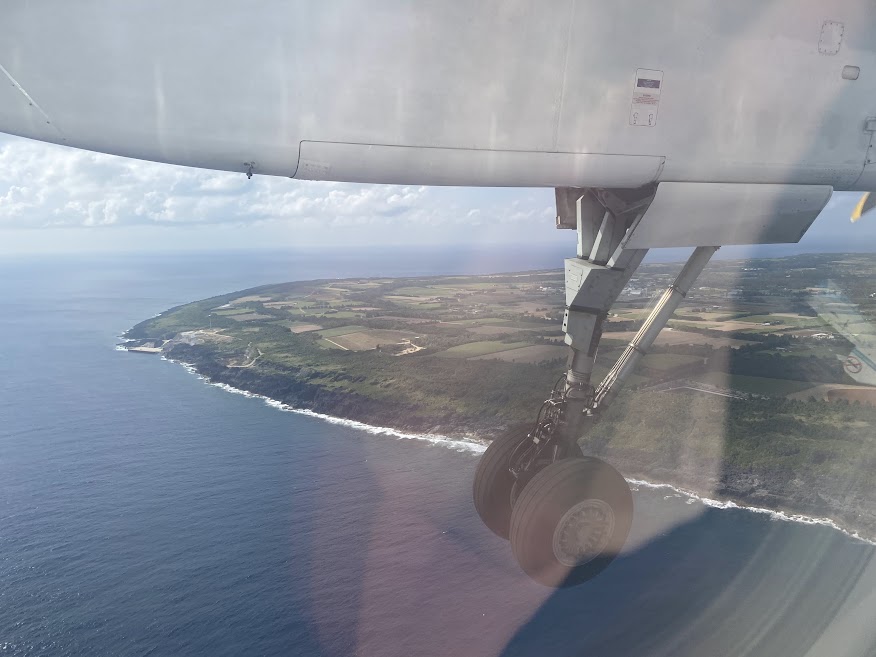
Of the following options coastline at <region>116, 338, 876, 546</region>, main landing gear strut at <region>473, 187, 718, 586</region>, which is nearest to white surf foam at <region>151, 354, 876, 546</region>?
coastline at <region>116, 338, 876, 546</region>

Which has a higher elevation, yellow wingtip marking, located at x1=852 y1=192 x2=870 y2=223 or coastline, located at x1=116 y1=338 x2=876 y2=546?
yellow wingtip marking, located at x1=852 y1=192 x2=870 y2=223

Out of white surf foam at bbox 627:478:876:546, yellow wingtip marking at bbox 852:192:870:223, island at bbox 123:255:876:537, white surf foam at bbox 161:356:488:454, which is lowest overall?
white surf foam at bbox 627:478:876:546

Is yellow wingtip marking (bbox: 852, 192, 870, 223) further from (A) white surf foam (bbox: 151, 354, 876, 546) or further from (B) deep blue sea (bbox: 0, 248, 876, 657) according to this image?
(A) white surf foam (bbox: 151, 354, 876, 546)

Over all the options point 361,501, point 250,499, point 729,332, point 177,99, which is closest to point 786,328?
point 729,332

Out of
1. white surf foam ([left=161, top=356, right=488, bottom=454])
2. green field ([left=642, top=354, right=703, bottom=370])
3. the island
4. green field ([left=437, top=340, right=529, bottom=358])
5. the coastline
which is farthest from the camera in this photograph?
green field ([left=437, top=340, right=529, bottom=358])

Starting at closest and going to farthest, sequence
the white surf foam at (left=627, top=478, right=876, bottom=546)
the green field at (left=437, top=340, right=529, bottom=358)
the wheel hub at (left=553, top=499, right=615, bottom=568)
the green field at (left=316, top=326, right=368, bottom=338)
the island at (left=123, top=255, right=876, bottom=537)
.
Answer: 1. the wheel hub at (left=553, top=499, right=615, bottom=568)
2. the white surf foam at (left=627, top=478, right=876, bottom=546)
3. the island at (left=123, top=255, right=876, bottom=537)
4. the green field at (left=437, top=340, right=529, bottom=358)
5. the green field at (left=316, top=326, right=368, bottom=338)

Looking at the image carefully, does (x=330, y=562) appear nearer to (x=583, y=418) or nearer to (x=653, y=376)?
(x=583, y=418)
